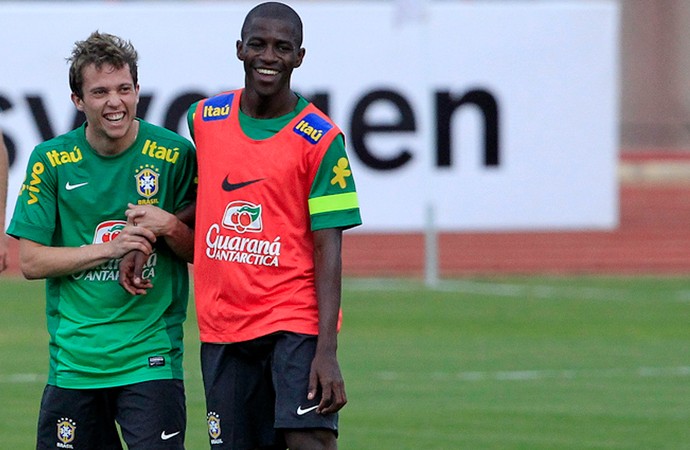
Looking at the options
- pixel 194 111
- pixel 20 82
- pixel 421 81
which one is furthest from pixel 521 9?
pixel 194 111

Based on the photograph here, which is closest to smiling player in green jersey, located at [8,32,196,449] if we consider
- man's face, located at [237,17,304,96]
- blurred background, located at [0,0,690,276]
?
man's face, located at [237,17,304,96]

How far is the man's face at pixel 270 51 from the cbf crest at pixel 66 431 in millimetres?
1341

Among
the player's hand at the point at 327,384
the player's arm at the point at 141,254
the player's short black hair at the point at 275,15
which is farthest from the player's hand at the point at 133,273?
the player's short black hair at the point at 275,15

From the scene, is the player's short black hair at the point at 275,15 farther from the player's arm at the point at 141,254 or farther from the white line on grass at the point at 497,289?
the white line on grass at the point at 497,289

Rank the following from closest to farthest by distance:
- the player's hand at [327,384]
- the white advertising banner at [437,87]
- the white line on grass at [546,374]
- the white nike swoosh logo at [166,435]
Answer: the player's hand at [327,384] < the white nike swoosh logo at [166,435] < the white line on grass at [546,374] < the white advertising banner at [437,87]

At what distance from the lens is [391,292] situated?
17938 mm

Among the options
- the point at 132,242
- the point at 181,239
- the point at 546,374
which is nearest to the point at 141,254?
the point at 132,242

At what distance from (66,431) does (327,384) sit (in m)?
0.98

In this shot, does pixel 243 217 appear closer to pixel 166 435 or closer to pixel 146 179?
pixel 146 179

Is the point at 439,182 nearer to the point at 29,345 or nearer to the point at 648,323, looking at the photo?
the point at 648,323

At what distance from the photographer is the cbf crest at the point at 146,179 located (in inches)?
227

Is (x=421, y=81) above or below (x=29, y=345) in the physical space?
above

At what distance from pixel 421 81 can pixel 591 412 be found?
33.5ft

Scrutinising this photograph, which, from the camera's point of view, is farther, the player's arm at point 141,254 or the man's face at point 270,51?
the player's arm at point 141,254
